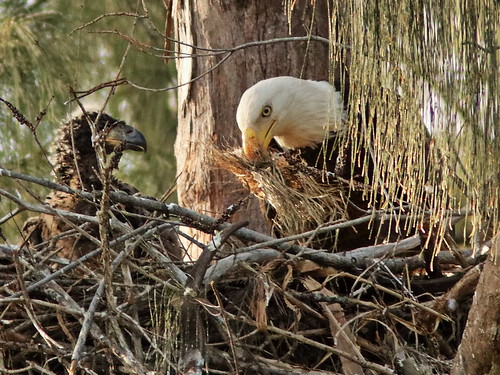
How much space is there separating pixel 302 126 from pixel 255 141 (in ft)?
1.26

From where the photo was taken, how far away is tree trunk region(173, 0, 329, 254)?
5.73 meters

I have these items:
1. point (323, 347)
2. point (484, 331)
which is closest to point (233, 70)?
point (323, 347)

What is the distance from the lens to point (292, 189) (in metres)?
4.50

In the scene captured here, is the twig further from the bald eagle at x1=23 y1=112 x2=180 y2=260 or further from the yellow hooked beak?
the bald eagle at x1=23 y1=112 x2=180 y2=260

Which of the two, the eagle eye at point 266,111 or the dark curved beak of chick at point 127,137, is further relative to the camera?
the dark curved beak of chick at point 127,137

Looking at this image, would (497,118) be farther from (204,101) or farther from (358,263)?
(204,101)

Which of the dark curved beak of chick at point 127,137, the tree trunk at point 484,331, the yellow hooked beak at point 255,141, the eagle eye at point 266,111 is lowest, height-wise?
the tree trunk at point 484,331

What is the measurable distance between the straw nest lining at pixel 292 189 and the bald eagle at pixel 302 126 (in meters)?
0.24

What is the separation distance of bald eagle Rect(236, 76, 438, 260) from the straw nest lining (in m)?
0.24

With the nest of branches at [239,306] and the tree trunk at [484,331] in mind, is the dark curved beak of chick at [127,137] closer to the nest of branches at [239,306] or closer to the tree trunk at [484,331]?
the nest of branches at [239,306]

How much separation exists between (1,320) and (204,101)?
2.35 metres

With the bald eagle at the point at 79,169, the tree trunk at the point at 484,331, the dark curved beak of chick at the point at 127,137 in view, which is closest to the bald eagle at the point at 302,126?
the bald eagle at the point at 79,169

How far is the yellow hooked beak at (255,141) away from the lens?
4.81 metres

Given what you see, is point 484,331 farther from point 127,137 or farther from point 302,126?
point 127,137
